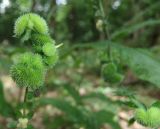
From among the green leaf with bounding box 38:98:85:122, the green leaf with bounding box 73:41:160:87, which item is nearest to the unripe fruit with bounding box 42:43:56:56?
the green leaf with bounding box 73:41:160:87

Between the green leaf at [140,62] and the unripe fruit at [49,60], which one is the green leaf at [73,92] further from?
the unripe fruit at [49,60]

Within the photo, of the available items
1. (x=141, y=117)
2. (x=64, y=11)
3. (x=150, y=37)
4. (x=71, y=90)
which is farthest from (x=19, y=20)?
(x=150, y=37)

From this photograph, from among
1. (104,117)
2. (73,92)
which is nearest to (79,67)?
(73,92)

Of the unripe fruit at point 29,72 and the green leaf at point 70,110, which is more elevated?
the unripe fruit at point 29,72

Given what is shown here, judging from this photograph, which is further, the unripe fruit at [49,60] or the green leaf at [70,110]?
the green leaf at [70,110]

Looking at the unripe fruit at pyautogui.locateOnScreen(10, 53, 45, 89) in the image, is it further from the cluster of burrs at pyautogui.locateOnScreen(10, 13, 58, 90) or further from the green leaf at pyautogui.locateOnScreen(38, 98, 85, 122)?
the green leaf at pyautogui.locateOnScreen(38, 98, 85, 122)

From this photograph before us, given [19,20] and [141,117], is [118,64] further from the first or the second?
[19,20]

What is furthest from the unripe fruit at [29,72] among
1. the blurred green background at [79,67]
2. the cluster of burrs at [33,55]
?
the blurred green background at [79,67]

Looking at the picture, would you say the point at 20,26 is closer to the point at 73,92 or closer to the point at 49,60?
the point at 49,60
